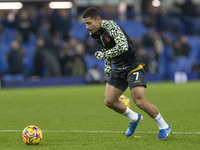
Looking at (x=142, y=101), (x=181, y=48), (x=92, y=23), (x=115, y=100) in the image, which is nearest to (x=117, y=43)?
(x=92, y=23)

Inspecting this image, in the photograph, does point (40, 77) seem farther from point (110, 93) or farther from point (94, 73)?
point (110, 93)

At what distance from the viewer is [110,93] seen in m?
8.23

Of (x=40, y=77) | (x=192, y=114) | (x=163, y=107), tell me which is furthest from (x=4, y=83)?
(x=192, y=114)

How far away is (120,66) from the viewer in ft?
26.6

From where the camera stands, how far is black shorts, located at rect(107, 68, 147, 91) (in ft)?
25.6

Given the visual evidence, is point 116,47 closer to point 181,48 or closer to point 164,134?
point 164,134

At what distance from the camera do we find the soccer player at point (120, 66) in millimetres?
7682

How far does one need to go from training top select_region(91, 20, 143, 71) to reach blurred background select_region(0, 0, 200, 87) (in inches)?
626

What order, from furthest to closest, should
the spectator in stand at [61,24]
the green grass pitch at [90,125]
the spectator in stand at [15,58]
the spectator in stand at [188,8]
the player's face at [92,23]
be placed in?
the spectator in stand at [188,8] < the spectator in stand at [61,24] < the spectator in stand at [15,58] < the player's face at [92,23] < the green grass pitch at [90,125]

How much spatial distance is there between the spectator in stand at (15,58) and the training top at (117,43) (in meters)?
15.9

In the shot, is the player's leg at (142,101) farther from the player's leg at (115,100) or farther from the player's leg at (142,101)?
the player's leg at (115,100)

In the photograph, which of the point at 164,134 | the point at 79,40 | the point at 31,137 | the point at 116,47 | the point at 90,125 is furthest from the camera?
the point at 79,40

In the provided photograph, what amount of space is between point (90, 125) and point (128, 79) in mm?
2117

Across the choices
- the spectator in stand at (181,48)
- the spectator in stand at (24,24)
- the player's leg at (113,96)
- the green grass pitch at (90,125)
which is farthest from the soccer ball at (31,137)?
the spectator in stand at (181,48)
